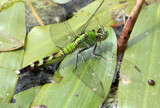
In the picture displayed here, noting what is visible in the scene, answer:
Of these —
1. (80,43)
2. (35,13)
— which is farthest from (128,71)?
(35,13)

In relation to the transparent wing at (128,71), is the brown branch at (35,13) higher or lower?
higher

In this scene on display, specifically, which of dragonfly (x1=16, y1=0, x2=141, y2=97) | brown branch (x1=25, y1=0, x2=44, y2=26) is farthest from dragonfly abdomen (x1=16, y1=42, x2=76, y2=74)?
brown branch (x1=25, y1=0, x2=44, y2=26)

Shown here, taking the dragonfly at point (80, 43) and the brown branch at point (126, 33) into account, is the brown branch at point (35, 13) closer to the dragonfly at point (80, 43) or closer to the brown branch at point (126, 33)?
the dragonfly at point (80, 43)

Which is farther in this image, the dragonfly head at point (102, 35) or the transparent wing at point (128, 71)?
the dragonfly head at point (102, 35)

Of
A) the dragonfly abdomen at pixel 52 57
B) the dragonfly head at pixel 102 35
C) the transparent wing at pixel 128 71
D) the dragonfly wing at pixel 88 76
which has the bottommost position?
the transparent wing at pixel 128 71

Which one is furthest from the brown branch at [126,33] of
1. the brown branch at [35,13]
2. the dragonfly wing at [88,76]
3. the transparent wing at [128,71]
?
the brown branch at [35,13]

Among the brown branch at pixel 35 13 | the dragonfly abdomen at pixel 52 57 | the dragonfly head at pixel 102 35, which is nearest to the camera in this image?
the dragonfly abdomen at pixel 52 57

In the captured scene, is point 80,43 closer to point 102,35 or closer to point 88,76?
point 102,35

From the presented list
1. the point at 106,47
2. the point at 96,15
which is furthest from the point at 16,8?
the point at 106,47

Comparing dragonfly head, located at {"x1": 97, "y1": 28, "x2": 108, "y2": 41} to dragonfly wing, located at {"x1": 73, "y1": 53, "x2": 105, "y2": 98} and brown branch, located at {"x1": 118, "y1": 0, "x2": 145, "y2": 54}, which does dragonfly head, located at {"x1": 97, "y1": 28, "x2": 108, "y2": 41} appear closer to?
brown branch, located at {"x1": 118, "y1": 0, "x2": 145, "y2": 54}
